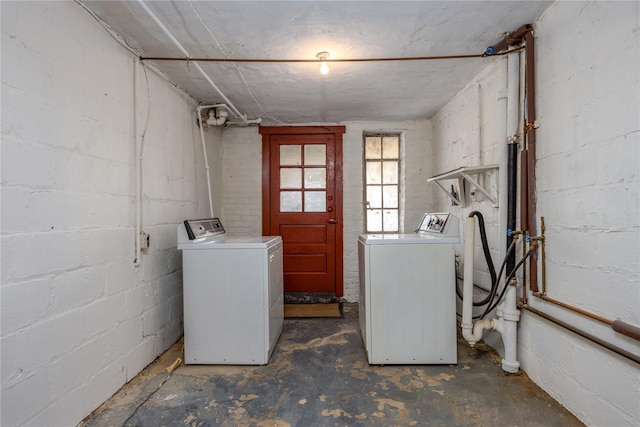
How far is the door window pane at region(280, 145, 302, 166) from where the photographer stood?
12.8ft

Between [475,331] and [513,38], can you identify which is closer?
[513,38]

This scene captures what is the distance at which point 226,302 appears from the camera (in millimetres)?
2258

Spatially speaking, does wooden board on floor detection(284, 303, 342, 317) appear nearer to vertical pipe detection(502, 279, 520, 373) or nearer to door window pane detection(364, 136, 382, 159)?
vertical pipe detection(502, 279, 520, 373)

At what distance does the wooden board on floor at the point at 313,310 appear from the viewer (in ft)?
11.2

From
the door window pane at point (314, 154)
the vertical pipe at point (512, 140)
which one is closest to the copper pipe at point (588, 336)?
the vertical pipe at point (512, 140)

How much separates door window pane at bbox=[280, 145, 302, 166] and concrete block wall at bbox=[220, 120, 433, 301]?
297 mm

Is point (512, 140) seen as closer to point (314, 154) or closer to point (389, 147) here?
point (389, 147)

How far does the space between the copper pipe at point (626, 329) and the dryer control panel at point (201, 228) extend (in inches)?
95.1

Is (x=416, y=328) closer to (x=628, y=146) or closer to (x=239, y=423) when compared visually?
(x=239, y=423)

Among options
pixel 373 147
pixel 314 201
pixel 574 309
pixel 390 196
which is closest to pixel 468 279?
pixel 574 309

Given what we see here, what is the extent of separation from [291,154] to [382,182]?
1.20m

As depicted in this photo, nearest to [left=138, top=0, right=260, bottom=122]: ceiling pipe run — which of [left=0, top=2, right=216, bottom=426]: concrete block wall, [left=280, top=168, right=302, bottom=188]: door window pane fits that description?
[left=0, top=2, right=216, bottom=426]: concrete block wall

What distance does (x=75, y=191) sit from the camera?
163 cm

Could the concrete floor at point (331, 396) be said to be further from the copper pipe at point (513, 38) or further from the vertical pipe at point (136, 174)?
the copper pipe at point (513, 38)
